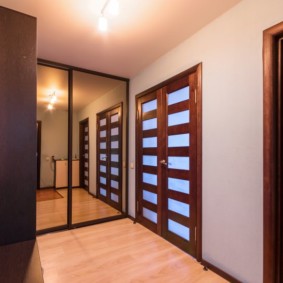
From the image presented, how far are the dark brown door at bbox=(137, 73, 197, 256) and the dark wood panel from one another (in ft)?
5.42

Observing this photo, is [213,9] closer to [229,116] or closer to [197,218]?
[229,116]

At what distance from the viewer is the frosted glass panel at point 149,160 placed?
290 cm

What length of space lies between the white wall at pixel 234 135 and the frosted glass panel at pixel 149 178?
93 cm

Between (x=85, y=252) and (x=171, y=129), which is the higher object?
(x=171, y=129)

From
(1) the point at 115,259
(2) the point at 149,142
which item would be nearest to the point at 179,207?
(1) the point at 115,259

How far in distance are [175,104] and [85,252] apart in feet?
6.82

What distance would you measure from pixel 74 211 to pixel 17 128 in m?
3.26


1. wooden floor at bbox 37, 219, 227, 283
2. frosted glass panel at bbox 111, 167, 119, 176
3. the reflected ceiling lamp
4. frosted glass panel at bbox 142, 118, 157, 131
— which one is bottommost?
wooden floor at bbox 37, 219, 227, 283

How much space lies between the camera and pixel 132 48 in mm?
2580

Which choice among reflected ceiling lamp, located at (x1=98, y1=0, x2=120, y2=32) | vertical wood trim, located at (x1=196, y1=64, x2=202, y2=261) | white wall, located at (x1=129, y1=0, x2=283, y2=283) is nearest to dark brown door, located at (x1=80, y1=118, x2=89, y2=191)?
reflected ceiling lamp, located at (x1=98, y1=0, x2=120, y2=32)

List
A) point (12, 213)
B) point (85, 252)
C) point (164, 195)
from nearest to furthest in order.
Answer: point (12, 213), point (85, 252), point (164, 195)

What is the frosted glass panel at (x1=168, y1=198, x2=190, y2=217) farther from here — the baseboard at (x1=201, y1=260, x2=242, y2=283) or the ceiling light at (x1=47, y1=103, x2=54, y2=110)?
the ceiling light at (x1=47, y1=103, x2=54, y2=110)

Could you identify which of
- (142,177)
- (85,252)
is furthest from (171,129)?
(85,252)

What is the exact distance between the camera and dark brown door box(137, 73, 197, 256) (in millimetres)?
2287
